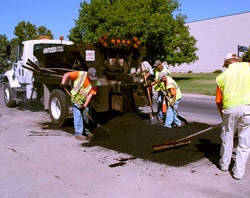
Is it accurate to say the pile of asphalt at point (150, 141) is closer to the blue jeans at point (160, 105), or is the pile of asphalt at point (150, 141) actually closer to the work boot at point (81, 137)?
the work boot at point (81, 137)

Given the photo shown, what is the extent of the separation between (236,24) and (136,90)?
4383 cm

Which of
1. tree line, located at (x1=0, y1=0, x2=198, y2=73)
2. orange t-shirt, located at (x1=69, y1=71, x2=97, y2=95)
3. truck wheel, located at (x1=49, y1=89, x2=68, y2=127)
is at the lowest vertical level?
truck wheel, located at (x1=49, y1=89, x2=68, y2=127)

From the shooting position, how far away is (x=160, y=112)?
832 centimetres

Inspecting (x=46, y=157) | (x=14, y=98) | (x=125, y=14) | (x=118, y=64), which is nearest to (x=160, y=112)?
A: (x=118, y=64)

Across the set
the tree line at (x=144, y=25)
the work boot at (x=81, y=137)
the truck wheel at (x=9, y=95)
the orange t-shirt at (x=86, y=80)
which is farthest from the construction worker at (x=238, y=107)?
the tree line at (x=144, y=25)

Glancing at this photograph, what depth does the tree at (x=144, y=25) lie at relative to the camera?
23.3 metres

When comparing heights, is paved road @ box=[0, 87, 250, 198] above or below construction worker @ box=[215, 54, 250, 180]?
below

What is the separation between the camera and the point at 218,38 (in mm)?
49969

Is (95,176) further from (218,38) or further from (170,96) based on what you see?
(218,38)

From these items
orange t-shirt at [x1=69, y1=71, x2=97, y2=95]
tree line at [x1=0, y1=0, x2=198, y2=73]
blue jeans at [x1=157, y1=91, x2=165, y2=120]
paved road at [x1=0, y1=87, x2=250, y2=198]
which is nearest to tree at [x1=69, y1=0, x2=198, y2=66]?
tree line at [x1=0, y1=0, x2=198, y2=73]

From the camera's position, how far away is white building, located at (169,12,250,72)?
46.8 m

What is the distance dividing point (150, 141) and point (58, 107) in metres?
3.10

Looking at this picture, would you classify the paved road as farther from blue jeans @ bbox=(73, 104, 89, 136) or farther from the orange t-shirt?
the orange t-shirt

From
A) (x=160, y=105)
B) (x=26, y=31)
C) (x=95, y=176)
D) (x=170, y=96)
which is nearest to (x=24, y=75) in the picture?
(x=160, y=105)
